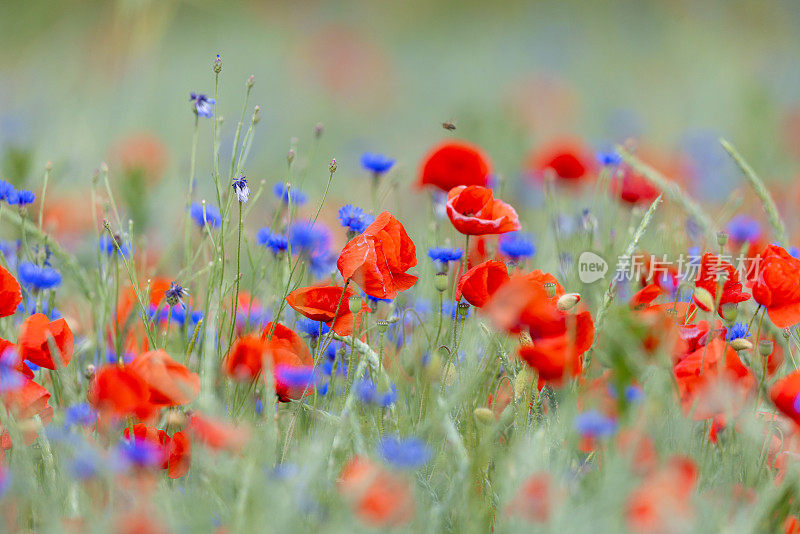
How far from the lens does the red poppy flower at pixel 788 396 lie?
2.57 ft

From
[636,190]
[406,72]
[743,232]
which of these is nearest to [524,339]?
[743,232]

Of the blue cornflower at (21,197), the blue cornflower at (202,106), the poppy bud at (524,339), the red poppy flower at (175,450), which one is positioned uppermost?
the blue cornflower at (202,106)

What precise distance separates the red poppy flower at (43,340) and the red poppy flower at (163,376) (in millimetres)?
108

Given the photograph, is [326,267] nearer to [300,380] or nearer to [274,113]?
[300,380]

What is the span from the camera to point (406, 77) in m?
5.66

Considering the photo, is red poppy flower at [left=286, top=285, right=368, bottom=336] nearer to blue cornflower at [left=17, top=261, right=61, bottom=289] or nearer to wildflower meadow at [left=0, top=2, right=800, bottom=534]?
wildflower meadow at [left=0, top=2, right=800, bottom=534]

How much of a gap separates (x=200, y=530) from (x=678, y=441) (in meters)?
0.52

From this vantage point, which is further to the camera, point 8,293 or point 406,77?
point 406,77

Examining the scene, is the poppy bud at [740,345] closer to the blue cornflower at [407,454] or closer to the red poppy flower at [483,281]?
the red poppy flower at [483,281]

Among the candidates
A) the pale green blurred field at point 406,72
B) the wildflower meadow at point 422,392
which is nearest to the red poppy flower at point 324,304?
the wildflower meadow at point 422,392

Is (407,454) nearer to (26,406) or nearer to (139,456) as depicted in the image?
(139,456)

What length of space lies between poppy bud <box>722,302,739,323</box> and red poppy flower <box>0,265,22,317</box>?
2.62 feet

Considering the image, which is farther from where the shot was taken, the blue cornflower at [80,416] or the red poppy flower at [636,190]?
the red poppy flower at [636,190]

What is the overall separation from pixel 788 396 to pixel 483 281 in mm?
324
